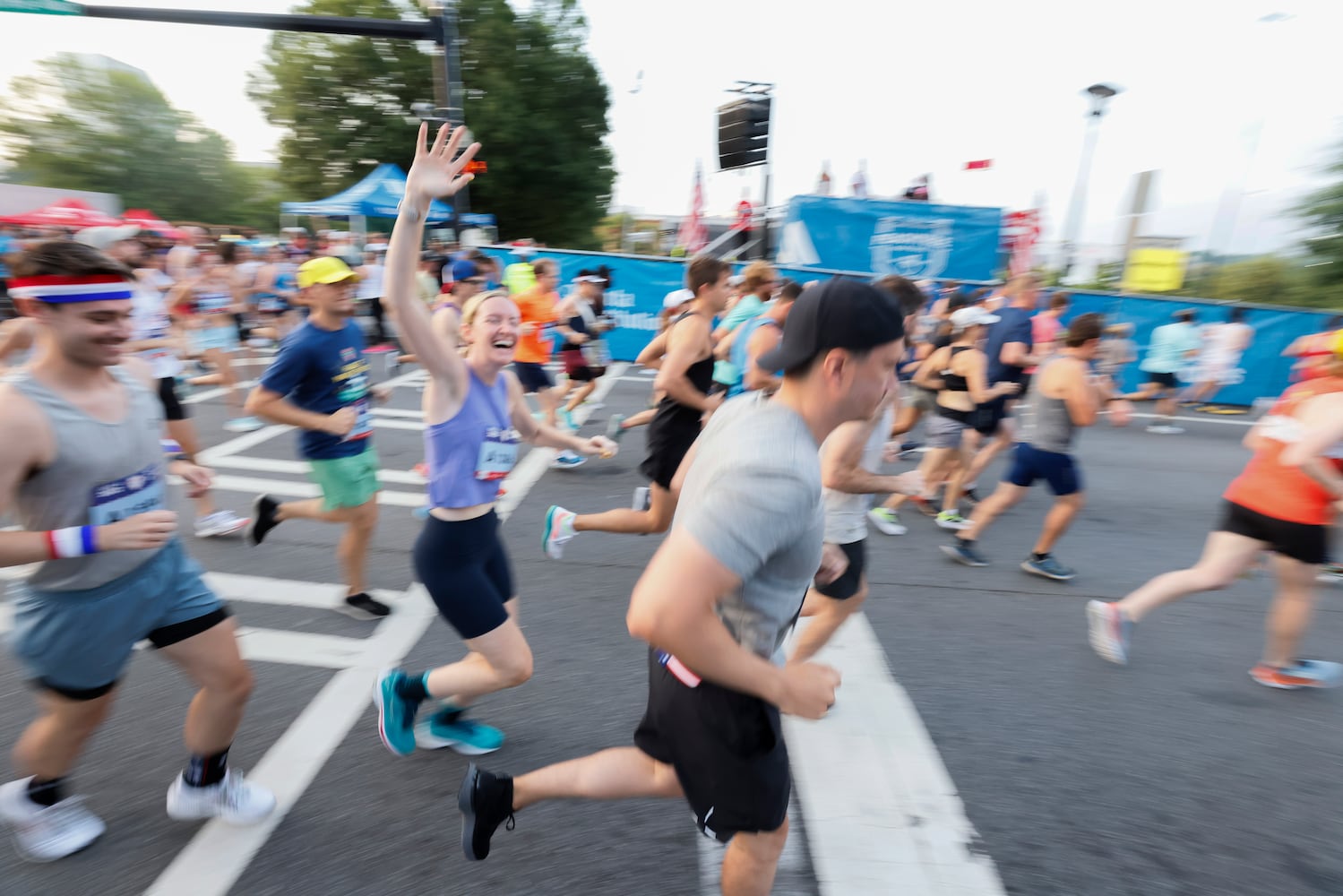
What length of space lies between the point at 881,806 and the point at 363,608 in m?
2.95

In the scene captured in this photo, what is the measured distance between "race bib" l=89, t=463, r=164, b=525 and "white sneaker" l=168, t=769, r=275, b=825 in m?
1.01

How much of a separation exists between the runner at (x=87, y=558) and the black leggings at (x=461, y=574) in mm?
648

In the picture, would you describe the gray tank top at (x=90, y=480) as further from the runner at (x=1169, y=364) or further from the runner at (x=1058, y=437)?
the runner at (x=1169, y=364)

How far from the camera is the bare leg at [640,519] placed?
4.93 m

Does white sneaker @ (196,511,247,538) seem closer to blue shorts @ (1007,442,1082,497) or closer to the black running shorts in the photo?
the black running shorts

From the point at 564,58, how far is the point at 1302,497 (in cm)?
3503

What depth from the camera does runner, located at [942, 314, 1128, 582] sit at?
16.0ft

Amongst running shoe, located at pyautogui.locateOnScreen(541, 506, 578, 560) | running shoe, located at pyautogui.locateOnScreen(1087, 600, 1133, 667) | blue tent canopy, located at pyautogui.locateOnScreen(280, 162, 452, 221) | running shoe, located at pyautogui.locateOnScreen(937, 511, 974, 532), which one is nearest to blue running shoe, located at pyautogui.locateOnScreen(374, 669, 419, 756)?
running shoe, located at pyautogui.locateOnScreen(541, 506, 578, 560)

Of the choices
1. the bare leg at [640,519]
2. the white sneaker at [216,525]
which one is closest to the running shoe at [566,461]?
the bare leg at [640,519]

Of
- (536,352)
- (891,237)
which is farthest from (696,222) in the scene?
(536,352)

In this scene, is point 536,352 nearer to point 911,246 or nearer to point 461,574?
point 461,574

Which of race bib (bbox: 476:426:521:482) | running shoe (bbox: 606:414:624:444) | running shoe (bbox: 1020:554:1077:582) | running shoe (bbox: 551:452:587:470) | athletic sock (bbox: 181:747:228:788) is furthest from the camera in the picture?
running shoe (bbox: 606:414:624:444)

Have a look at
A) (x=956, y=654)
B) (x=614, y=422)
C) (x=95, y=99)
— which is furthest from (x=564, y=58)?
(x=95, y=99)

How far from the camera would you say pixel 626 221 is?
34.4 metres
